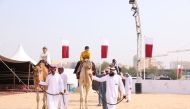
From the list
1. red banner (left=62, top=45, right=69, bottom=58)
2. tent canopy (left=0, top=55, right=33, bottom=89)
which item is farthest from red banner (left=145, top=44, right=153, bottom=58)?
tent canopy (left=0, top=55, right=33, bottom=89)

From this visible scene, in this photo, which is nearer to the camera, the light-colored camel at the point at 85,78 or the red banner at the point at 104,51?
the light-colored camel at the point at 85,78

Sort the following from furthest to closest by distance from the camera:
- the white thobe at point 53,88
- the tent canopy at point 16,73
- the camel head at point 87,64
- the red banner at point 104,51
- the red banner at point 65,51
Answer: the tent canopy at point 16,73
the red banner at point 104,51
the red banner at point 65,51
the camel head at point 87,64
the white thobe at point 53,88

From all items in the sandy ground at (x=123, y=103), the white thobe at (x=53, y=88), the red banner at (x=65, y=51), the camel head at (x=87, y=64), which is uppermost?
the red banner at (x=65, y=51)

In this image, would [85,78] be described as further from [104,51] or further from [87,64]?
[104,51]

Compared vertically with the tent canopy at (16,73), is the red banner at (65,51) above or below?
above

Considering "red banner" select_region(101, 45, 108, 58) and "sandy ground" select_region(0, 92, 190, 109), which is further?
"red banner" select_region(101, 45, 108, 58)

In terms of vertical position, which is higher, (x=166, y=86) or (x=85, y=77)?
(x=85, y=77)

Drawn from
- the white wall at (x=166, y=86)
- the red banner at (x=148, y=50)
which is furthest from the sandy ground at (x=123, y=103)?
the white wall at (x=166, y=86)

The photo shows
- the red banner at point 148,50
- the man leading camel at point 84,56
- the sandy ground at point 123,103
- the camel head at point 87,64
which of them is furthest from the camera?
the red banner at point 148,50

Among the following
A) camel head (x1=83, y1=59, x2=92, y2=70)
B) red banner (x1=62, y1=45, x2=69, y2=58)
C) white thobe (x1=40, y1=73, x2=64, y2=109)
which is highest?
red banner (x1=62, y1=45, x2=69, y2=58)

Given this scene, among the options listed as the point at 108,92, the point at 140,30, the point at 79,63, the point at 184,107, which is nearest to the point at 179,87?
the point at 140,30

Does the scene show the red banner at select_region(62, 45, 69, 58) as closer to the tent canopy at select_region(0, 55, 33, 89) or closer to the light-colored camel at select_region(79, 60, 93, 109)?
the tent canopy at select_region(0, 55, 33, 89)

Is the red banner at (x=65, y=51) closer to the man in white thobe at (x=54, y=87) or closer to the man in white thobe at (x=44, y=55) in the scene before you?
the man in white thobe at (x=44, y=55)

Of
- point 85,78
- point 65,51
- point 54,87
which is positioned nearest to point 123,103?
point 65,51
